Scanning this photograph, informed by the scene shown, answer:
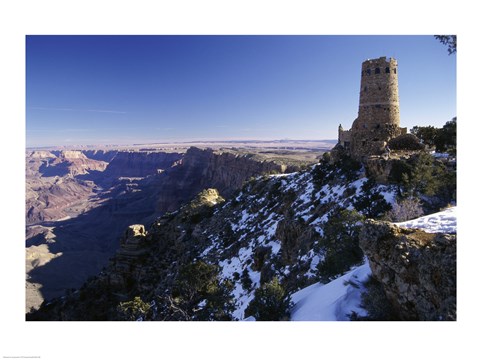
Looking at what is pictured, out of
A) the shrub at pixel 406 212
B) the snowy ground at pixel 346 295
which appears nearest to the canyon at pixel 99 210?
the shrub at pixel 406 212

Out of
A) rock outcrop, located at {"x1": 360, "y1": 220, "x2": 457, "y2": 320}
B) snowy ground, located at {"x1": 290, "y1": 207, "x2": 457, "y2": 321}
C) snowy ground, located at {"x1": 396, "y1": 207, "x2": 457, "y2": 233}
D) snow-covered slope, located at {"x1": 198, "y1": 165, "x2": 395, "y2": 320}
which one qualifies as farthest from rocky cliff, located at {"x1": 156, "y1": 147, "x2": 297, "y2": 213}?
rock outcrop, located at {"x1": 360, "y1": 220, "x2": 457, "y2": 320}

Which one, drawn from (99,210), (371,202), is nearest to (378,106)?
(371,202)

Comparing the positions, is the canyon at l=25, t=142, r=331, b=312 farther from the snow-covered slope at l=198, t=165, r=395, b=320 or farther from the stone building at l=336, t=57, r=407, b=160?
the stone building at l=336, t=57, r=407, b=160

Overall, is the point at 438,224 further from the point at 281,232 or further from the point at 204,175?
the point at 204,175

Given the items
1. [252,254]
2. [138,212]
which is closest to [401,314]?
[252,254]

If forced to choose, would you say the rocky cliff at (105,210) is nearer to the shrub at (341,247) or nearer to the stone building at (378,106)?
the stone building at (378,106)

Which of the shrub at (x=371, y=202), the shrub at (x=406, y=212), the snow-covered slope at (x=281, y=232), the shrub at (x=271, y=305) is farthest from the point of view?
the snow-covered slope at (x=281, y=232)
